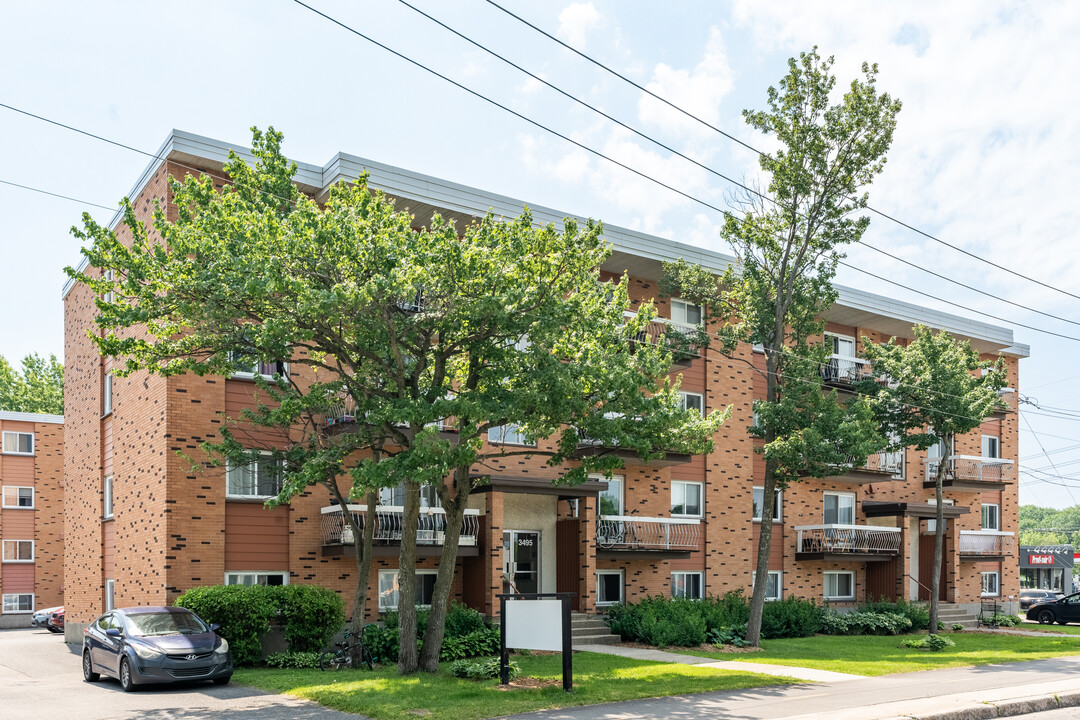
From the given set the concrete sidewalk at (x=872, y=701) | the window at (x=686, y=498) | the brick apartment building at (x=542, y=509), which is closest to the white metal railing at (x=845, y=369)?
the brick apartment building at (x=542, y=509)

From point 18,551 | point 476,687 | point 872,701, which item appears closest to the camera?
point 872,701

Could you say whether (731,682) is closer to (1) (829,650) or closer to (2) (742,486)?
(1) (829,650)

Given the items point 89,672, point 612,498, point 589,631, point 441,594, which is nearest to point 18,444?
point 89,672

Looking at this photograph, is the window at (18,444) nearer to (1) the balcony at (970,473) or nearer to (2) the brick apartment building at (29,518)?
(2) the brick apartment building at (29,518)

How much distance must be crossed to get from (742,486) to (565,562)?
25.2ft

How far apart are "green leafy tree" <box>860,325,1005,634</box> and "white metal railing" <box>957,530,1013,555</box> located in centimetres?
998

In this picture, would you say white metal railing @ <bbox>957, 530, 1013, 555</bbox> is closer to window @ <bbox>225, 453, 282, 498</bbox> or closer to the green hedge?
the green hedge

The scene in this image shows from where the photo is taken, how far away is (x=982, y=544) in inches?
1499

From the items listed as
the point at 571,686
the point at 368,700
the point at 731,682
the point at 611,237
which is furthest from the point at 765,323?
the point at 368,700

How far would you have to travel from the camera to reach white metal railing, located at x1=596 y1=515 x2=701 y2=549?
26766mm

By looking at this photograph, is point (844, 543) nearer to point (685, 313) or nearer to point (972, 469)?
point (685, 313)

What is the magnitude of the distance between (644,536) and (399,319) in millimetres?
13764

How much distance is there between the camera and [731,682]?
55.5 feet

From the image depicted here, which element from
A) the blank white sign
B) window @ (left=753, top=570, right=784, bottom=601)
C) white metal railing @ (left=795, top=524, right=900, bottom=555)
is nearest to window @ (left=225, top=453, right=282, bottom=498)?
the blank white sign
